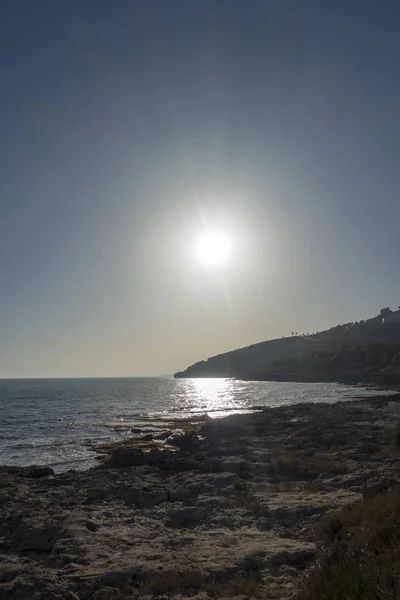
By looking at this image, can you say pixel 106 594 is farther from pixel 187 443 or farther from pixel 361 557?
pixel 187 443

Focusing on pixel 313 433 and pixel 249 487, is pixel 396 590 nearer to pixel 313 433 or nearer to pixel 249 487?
pixel 249 487

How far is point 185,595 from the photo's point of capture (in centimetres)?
841

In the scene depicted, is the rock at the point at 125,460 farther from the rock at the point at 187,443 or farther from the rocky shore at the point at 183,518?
the rock at the point at 187,443

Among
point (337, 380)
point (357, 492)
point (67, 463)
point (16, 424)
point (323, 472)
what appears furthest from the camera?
point (337, 380)

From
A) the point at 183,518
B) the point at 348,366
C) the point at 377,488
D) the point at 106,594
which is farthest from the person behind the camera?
the point at 348,366

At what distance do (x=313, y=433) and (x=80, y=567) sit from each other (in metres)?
23.9

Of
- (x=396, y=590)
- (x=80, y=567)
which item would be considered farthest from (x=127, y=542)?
(x=396, y=590)

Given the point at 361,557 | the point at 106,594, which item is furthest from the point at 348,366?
the point at 361,557

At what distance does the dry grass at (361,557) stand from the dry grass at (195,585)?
147cm

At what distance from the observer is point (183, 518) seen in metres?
13.9

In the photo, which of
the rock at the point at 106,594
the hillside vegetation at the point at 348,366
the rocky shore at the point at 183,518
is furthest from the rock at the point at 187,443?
the hillside vegetation at the point at 348,366

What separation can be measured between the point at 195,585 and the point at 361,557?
350cm

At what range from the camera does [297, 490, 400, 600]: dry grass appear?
584cm

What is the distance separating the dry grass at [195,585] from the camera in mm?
8305
